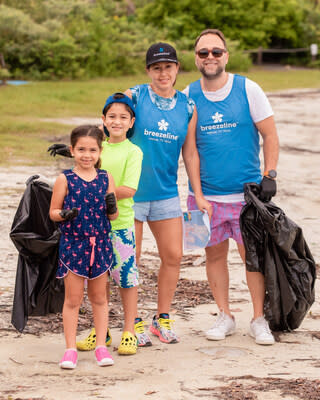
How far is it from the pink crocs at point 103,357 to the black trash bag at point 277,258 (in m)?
1.09

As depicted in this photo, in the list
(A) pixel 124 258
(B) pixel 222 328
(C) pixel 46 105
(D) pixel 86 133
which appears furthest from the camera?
(C) pixel 46 105

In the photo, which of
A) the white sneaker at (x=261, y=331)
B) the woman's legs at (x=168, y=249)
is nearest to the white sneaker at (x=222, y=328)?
the white sneaker at (x=261, y=331)

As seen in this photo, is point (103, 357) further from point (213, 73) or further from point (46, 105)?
point (46, 105)

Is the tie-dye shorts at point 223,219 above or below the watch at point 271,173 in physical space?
below

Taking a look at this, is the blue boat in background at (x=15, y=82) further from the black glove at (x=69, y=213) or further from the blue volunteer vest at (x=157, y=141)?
the black glove at (x=69, y=213)

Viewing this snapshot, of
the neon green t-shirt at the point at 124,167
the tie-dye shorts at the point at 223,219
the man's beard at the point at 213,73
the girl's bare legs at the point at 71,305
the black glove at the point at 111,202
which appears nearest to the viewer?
the black glove at the point at 111,202

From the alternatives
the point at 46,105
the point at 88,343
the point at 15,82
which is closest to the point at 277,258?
the point at 88,343

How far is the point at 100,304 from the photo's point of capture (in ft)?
14.1

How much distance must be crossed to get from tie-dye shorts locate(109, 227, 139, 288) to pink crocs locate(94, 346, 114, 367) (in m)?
0.40

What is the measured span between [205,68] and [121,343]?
173 centimetres

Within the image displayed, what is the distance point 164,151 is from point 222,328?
121 cm

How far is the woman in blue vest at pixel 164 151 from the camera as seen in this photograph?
455cm

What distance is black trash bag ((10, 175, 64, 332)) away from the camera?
4.47 m

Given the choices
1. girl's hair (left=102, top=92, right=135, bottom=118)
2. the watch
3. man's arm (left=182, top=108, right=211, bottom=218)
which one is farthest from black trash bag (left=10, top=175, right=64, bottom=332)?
the watch
